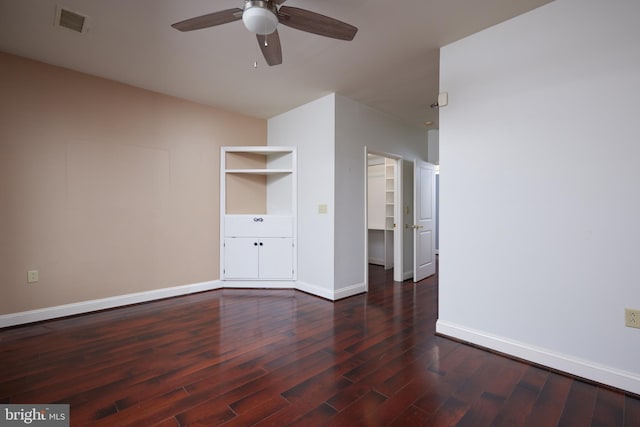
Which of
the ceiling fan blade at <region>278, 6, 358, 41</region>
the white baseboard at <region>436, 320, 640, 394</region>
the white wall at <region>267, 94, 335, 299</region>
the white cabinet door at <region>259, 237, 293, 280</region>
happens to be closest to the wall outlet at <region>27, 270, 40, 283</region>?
the white cabinet door at <region>259, 237, 293, 280</region>

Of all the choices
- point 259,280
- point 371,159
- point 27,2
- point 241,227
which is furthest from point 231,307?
point 371,159

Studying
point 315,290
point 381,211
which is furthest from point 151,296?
point 381,211

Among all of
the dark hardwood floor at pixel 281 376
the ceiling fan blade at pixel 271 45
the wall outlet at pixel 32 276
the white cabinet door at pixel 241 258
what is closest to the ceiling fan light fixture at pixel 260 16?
the ceiling fan blade at pixel 271 45

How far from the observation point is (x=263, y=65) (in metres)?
3.02

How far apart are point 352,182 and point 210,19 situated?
260 cm

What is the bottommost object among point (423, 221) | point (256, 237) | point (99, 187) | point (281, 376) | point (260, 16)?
point (281, 376)

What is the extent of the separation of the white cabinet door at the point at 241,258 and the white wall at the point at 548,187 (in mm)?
2689

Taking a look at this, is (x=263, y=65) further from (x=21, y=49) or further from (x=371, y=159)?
(x=371, y=159)

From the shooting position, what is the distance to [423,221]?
4.91 m

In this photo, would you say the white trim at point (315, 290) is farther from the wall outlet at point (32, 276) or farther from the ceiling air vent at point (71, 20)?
the ceiling air vent at point (71, 20)

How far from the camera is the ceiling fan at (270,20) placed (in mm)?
1640

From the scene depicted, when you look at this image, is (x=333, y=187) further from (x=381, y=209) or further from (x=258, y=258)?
(x=381, y=209)

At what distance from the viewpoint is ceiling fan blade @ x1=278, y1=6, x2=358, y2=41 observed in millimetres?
1727

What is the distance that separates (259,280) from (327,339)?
1.98 meters
